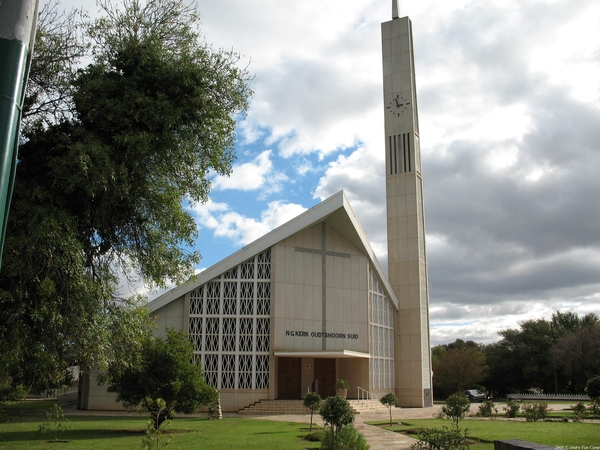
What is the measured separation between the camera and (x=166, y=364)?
Answer: 625 inches

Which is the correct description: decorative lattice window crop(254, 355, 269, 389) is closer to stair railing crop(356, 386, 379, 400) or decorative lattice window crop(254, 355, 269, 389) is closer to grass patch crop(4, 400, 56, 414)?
stair railing crop(356, 386, 379, 400)

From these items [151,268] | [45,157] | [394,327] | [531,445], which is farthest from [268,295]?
[531,445]

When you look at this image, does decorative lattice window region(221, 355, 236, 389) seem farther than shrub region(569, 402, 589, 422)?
Yes

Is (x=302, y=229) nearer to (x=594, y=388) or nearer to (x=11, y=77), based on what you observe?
(x=594, y=388)

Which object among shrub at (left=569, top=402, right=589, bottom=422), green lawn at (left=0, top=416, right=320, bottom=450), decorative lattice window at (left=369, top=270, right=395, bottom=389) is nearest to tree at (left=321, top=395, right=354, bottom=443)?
green lawn at (left=0, top=416, right=320, bottom=450)

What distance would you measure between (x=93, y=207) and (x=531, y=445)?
783 centimetres

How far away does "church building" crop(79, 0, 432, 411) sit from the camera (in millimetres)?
25484

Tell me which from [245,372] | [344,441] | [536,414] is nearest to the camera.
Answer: [344,441]

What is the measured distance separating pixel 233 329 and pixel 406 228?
13449 mm

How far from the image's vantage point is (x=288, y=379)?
27594mm

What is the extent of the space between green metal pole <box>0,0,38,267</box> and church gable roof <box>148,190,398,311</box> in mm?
21555

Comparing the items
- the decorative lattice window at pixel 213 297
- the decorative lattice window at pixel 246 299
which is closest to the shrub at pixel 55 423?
the decorative lattice window at pixel 213 297

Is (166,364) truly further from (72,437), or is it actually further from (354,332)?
(354,332)

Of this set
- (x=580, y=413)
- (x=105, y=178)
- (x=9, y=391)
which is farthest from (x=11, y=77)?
(x=580, y=413)
